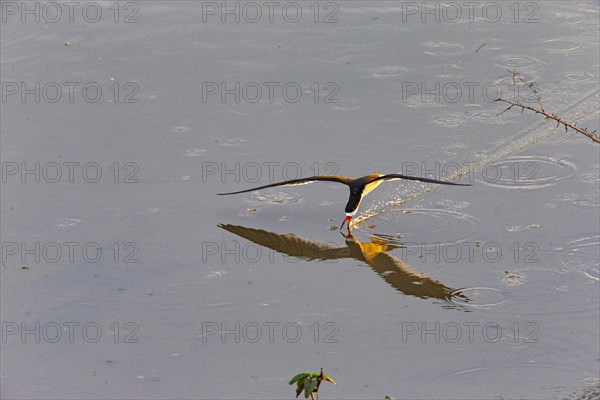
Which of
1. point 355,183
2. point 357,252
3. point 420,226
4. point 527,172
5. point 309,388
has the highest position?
point 309,388

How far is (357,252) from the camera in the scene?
11.2m

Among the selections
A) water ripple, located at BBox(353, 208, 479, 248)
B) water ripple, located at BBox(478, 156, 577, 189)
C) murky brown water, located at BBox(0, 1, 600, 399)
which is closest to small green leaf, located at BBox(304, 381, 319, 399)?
murky brown water, located at BBox(0, 1, 600, 399)

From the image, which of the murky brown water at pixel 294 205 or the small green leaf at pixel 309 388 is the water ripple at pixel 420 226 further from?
the small green leaf at pixel 309 388

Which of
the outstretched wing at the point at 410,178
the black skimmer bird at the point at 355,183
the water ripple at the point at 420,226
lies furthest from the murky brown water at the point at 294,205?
the outstretched wing at the point at 410,178

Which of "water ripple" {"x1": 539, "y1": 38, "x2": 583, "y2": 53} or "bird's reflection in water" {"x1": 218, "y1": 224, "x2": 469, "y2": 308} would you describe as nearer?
"bird's reflection in water" {"x1": 218, "y1": 224, "x2": 469, "y2": 308}

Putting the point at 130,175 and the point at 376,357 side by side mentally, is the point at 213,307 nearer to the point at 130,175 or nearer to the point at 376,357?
the point at 376,357

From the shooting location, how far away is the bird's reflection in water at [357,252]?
10.5 metres

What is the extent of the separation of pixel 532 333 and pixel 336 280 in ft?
6.27

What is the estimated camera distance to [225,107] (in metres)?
13.3

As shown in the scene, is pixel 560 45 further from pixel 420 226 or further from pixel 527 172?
pixel 420 226

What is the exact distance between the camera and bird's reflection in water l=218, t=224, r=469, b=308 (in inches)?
415

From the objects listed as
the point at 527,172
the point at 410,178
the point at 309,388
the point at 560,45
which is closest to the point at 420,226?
the point at 410,178

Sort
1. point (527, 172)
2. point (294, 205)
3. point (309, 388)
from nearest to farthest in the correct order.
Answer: point (309, 388) → point (294, 205) → point (527, 172)

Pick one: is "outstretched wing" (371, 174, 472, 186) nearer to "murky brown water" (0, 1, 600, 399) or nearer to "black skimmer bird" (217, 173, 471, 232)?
"black skimmer bird" (217, 173, 471, 232)
